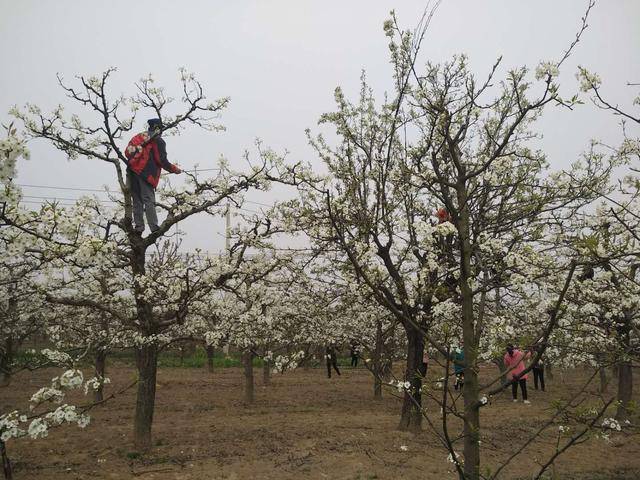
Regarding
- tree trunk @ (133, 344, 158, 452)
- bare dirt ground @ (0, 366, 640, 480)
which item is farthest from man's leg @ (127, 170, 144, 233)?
bare dirt ground @ (0, 366, 640, 480)

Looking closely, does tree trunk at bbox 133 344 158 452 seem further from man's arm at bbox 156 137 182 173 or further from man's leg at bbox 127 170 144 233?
man's arm at bbox 156 137 182 173

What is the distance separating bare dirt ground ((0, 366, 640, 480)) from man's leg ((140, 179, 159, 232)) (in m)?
A: 4.01

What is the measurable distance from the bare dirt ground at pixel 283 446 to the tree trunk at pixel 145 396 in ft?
0.85

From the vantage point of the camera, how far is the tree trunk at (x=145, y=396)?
8.00 metres

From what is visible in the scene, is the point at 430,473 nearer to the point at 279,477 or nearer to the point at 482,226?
the point at 279,477

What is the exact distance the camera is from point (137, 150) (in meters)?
7.58

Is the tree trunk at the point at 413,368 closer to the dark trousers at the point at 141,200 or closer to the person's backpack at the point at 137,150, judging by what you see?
the dark trousers at the point at 141,200

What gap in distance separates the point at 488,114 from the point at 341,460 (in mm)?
6824

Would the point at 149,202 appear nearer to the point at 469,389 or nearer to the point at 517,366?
the point at 469,389

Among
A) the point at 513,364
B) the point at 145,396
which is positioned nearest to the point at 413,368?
the point at 513,364

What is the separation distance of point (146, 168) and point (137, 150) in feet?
1.05

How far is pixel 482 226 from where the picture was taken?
7.61 m

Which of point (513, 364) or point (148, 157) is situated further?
point (148, 157)

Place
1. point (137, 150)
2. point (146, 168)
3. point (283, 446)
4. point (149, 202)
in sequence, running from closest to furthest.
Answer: point (137, 150) → point (146, 168) → point (149, 202) → point (283, 446)
